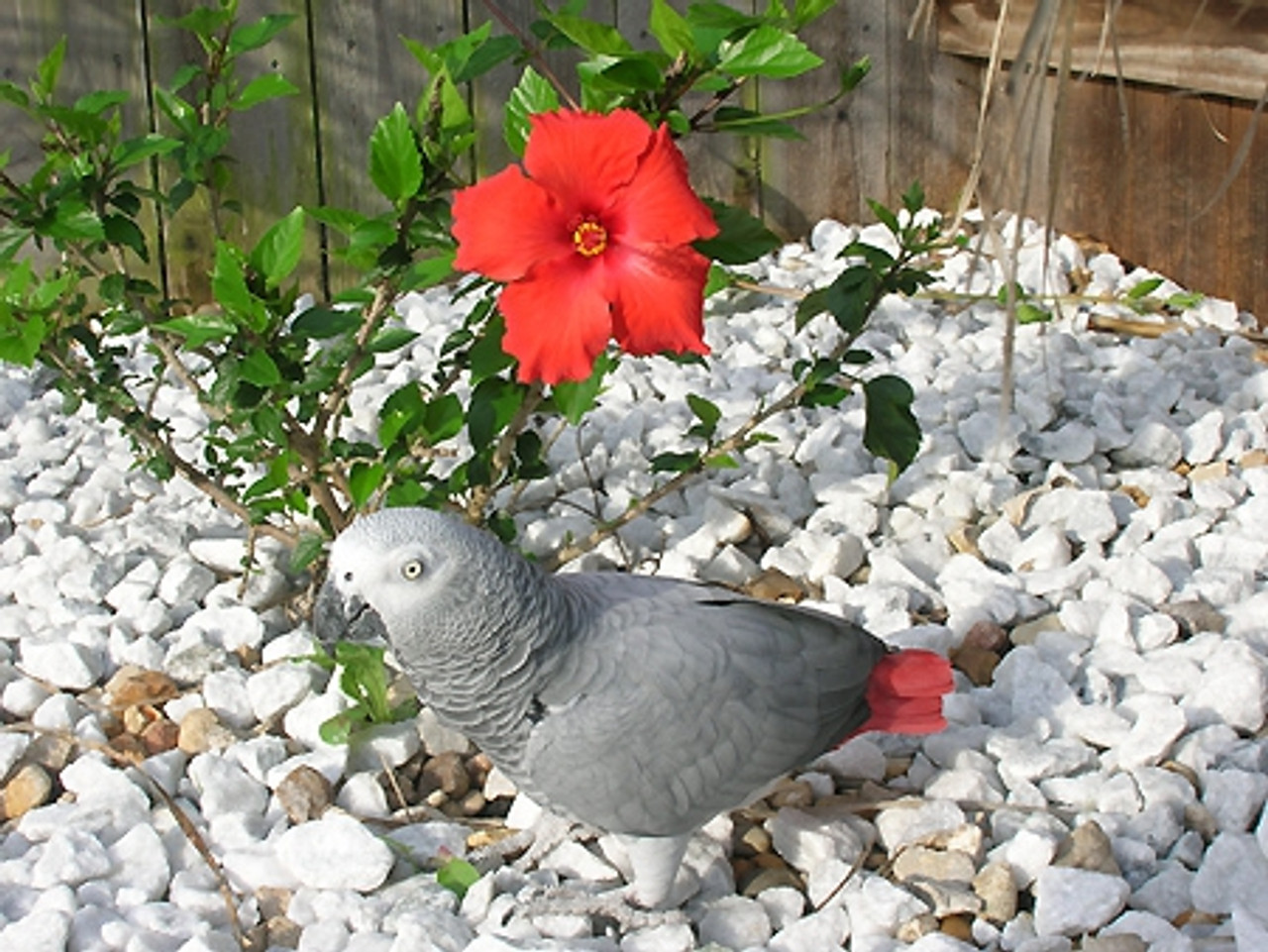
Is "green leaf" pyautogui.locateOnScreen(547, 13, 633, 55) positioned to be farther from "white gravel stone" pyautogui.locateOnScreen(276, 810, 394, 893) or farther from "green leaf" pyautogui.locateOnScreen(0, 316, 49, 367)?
"white gravel stone" pyautogui.locateOnScreen(276, 810, 394, 893)

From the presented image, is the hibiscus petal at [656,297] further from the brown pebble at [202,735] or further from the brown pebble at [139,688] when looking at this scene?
the brown pebble at [139,688]

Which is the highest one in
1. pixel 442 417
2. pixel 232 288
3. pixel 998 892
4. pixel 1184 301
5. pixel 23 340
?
pixel 232 288

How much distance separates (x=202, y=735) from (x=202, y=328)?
615mm

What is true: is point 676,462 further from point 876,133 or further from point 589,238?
point 876,133

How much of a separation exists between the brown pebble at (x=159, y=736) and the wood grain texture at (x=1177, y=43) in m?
1.75

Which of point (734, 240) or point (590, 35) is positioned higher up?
point (590, 35)

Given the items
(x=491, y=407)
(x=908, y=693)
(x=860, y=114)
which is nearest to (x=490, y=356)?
(x=491, y=407)

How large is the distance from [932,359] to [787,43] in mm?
1483

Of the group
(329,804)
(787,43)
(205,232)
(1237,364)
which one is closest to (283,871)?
(329,804)

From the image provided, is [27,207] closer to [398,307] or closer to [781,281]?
[398,307]

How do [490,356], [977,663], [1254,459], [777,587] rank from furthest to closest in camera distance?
[1254,459]
[777,587]
[977,663]
[490,356]

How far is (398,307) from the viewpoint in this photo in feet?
10.8

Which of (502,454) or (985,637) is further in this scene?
(985,637)

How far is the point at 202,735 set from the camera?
6.77ft
